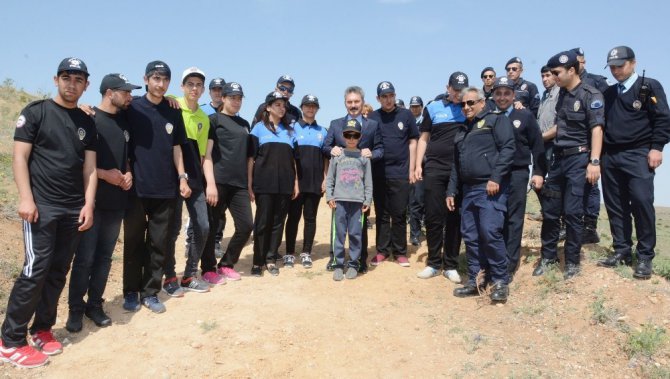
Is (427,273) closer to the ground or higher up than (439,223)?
closer to the ground

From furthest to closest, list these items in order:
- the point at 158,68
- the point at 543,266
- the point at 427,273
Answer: the point at 427,273 → the point at 543,266 → the point at 158,68

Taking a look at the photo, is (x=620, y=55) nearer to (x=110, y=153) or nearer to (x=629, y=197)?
(x=629, y=197)

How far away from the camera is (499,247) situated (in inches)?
218

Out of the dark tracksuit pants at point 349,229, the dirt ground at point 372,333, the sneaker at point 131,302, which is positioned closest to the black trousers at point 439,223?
the dirt ground at point 372,333

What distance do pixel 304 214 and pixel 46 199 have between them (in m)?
3.62

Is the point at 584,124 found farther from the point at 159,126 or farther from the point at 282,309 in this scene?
the point at 159,126

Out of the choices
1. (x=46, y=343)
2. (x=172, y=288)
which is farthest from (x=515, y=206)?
(x=46, y=343)

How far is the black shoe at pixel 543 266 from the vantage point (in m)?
5.91

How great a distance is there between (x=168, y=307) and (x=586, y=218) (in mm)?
5731

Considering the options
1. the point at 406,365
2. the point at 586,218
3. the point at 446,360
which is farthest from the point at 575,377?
the point at 586,218

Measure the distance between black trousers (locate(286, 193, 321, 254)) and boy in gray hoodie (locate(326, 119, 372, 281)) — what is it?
1.46ft

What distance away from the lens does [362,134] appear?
6625 millimetres

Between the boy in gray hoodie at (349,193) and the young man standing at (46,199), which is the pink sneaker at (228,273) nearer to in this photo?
the boy in gray hoodie at (349,193)

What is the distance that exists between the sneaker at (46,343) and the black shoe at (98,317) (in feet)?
1.58
